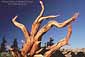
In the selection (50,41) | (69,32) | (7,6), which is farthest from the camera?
(7,6)

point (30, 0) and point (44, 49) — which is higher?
point (30, 0)

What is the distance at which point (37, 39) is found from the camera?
252 inches

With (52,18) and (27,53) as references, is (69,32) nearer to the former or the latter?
(52,18)

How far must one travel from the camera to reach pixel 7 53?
281 inches

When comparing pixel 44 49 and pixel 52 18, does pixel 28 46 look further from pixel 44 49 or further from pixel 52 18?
pixel 52 18

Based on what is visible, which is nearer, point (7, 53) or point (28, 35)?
point (28, 35)

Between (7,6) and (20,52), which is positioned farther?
(7,6)

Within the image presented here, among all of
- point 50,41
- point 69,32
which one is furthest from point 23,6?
point 69,32

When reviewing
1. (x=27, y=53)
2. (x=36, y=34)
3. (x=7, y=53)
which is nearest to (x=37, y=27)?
(x=36, y=34)

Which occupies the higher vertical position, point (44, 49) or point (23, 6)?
point (23, 6)

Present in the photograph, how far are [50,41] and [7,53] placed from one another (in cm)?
107

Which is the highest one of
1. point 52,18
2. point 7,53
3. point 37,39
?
point 52,18

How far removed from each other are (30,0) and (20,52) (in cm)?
166

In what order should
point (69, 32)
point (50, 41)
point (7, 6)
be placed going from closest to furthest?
point (69, 32), point (50, 41), point (7, 6)
